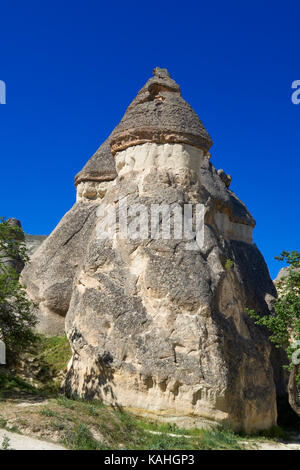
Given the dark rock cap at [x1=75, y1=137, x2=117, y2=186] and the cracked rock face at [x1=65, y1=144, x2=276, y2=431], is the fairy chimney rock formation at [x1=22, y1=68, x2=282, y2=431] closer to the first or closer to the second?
the cracked rock face at [x1=65, y1=144, x2=276, y2=431]

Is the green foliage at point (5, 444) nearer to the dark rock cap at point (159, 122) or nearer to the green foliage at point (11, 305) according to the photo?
the green foliage at point (11, 305)

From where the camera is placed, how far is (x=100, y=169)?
2038 cm

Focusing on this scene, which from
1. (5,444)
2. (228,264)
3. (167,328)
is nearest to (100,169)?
(228,264)

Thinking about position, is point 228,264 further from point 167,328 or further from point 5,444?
point 5,444

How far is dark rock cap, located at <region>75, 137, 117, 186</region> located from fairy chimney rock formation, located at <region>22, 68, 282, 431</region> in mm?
4265

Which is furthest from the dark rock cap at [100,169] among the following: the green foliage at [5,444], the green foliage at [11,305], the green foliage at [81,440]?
the green foliage at [5,444]

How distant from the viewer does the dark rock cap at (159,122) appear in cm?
1496

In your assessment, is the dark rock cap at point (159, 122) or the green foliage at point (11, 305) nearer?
the green foliage at point (11, 305)

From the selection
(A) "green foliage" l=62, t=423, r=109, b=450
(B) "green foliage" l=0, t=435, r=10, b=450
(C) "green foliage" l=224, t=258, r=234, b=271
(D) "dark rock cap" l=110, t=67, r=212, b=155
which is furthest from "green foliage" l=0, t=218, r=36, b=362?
(C) "green foliage" l=224, t=258, r=234, b=271

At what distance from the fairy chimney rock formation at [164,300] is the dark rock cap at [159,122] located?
34 mm

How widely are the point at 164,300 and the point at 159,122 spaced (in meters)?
5.66

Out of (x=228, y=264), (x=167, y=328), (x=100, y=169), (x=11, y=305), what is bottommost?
(x=167, y=328)

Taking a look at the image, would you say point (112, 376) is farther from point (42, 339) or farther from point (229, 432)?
point (42, 339)
